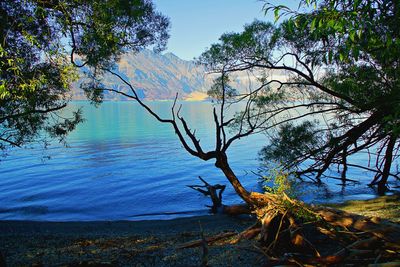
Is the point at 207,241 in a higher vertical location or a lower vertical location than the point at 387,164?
lower

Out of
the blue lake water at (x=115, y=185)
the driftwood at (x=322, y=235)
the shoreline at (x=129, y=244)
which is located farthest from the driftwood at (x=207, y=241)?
the blue lake water at (x=115, y=185)

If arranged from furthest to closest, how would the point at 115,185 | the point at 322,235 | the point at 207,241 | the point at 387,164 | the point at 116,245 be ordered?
the point at 115,185, the point at 387,164, the point at 116,245, the point at 207,241, the point at 322,235

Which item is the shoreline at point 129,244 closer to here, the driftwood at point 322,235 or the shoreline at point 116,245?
the shoreline at point 116,245

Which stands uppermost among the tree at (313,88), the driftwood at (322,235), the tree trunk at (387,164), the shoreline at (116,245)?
the tree at (313,88)

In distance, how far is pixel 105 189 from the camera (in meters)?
20.9

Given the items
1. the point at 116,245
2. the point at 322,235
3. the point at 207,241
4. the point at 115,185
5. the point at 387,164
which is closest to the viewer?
the point at 322,235

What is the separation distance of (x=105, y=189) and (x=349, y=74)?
53.4ft

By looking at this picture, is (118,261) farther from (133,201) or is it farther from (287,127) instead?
(133,201)

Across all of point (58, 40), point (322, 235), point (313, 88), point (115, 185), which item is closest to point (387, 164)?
point (313, 88)

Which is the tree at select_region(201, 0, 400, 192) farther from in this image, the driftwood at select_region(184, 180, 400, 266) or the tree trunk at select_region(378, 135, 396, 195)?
the driftwood at select_region(184, 180, 400, 266)

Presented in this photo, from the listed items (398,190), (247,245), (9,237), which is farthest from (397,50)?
(398,190)

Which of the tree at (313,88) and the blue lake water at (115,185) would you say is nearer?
the tree at (313,88)

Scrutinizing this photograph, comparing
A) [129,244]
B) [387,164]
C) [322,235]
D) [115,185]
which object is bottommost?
[129,244]

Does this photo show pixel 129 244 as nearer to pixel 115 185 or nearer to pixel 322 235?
pixel 322 235
